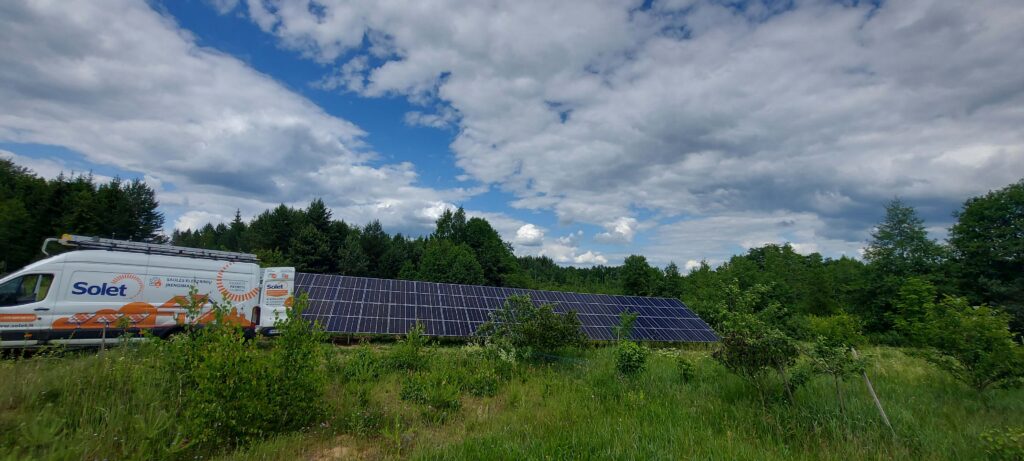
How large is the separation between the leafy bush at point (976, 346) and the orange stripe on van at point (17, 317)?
2383 cm

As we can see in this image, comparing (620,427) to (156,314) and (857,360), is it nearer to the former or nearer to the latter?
(857,360)

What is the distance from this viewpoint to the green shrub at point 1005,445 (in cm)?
554

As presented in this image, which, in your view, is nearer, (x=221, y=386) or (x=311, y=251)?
(x=221, y=386)

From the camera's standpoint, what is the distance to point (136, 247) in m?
13.5

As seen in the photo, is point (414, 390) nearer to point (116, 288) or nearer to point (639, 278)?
point (116, 288)

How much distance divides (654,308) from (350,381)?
1936 centimetres

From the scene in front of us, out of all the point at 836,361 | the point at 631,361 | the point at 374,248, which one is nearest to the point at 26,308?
the point at 631,361

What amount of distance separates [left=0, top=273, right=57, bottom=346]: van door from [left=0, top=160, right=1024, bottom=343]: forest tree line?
1065 inches

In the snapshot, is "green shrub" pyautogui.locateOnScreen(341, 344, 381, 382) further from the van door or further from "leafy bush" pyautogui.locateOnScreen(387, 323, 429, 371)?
the van door

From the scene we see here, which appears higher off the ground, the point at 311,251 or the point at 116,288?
the point at 311,251

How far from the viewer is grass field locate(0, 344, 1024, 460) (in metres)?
5.52

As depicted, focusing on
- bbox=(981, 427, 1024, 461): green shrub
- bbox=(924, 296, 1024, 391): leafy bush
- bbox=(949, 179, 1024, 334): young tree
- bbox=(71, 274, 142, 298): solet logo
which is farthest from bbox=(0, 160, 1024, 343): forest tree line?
bbox=(71, 274, 142, 298): solet logo

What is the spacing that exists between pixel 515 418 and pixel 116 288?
45.7 feet

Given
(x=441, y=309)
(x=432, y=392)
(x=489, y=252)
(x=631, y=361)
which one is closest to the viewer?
(x=432, y=392)
